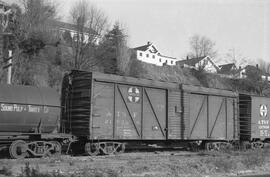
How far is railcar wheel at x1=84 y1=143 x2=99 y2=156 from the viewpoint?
16.6 metres

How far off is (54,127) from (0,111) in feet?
8.51

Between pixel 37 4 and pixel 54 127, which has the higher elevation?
pixel 37 4

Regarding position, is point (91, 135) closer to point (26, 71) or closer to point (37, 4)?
point (26, 71)

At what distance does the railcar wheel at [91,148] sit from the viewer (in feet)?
54.5

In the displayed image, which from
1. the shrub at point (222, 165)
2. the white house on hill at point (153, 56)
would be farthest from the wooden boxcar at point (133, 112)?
the white house on hill at point (153, 56)

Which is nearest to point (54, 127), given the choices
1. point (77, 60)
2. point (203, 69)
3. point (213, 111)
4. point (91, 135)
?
point (91, 135)

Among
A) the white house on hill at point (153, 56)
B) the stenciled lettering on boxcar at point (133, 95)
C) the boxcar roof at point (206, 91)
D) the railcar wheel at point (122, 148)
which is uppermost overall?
the white house on hill at point (153, 56)

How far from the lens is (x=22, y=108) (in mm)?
14812

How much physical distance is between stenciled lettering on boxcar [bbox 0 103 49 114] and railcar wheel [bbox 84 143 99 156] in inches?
99.4

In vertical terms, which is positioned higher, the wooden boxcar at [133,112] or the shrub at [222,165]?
the wooden boxcar at [133,112]

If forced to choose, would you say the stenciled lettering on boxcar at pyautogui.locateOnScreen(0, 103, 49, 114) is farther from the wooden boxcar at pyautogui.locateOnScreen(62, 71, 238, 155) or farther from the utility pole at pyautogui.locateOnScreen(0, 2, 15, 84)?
the utility pole at pyautogui.locateOnScreen(0, 2, 15, 84)

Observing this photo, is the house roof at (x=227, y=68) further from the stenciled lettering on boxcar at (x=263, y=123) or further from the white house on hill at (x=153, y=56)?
the stenciled lettering on boxcar at (x=263, y=123)

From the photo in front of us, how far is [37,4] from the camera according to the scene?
47.2 meters

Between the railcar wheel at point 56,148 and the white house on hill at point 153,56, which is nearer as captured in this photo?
the railcar wheel at point 56,148
